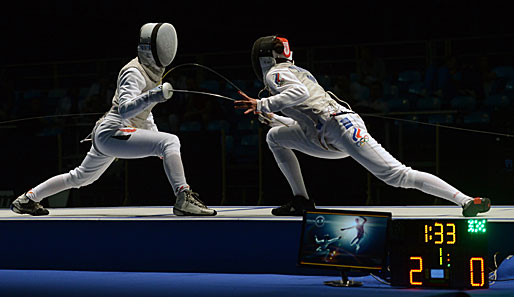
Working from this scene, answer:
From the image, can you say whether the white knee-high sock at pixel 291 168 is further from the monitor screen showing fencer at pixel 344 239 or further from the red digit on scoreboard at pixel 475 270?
the red digit on scoreboard at pixel 475 270

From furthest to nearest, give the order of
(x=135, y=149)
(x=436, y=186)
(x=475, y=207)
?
(x=135, y=149)
(x=436, y=186)
(x=475, y=207)

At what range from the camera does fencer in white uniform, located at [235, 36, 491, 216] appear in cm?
288

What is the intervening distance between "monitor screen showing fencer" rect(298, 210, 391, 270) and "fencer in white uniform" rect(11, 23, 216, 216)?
70cm

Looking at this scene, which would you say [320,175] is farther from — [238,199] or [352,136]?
[352,136]

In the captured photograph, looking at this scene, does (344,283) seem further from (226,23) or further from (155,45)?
(226,23)

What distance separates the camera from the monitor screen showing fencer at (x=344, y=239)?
2.51 metres

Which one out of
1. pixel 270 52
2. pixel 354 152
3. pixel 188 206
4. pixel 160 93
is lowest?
pixel 188 206

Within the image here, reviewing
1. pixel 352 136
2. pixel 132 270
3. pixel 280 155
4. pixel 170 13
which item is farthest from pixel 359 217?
pixel 170 13

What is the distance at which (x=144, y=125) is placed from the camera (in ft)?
11.1

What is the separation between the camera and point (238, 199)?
5.26 metres

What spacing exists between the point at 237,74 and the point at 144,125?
10.9 feet

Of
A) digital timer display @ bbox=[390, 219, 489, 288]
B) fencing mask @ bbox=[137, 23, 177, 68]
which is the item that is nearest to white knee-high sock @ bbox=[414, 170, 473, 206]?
digital timer display @ bbox=[390, 219, 489, 288]

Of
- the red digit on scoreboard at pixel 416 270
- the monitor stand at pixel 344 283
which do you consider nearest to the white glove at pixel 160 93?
the monitor stand at pixel 344 283

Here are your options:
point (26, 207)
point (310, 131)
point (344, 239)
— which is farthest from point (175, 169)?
point (344, 239)
